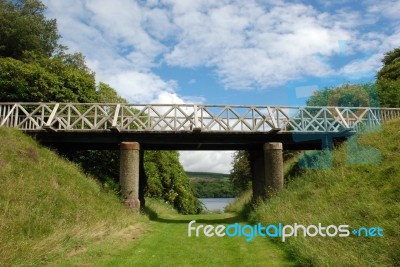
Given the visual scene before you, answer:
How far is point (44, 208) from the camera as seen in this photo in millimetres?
10711

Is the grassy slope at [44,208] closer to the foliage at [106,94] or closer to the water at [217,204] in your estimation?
the foliage at [106,94]

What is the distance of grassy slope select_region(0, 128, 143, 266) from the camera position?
26.4 ft

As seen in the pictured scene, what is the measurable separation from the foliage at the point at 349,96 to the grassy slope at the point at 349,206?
11.5m

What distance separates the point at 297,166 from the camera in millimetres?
20797

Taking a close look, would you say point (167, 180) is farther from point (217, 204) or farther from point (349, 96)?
point (349, 96)

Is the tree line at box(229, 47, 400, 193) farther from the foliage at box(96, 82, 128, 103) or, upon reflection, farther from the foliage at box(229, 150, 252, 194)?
the foliage at box(96, 82, 128, 103)

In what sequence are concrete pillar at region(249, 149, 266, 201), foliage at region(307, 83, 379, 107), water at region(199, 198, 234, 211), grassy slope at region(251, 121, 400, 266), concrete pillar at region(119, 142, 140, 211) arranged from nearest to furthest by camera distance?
grassy slope at region(251, 121, 400, 266)
concrete pillar at region(119, 142, 140, 211)
concrete pillar at region(249, 149, 266, 201)
foliage at region(307, 83, 379, 107)
water at region(199, 198, 234, 211)

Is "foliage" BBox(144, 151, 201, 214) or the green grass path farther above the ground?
"foliage" BBox(144, 151, 201, 214)

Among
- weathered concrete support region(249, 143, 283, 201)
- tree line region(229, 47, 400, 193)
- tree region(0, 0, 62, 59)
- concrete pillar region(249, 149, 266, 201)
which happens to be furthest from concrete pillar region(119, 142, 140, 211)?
tree region(0, 0, 62, 59)

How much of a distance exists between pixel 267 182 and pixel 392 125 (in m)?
6.21

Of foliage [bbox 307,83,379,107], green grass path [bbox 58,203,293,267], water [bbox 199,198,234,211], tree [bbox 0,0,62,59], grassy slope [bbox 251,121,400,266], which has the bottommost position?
water [bbox 199,198,234,211]

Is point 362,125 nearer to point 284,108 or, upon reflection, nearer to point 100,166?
point 284,108

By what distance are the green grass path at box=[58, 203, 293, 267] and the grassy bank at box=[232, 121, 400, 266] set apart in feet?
2.16

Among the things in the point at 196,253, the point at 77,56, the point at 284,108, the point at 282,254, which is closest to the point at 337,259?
the point at 282,254
